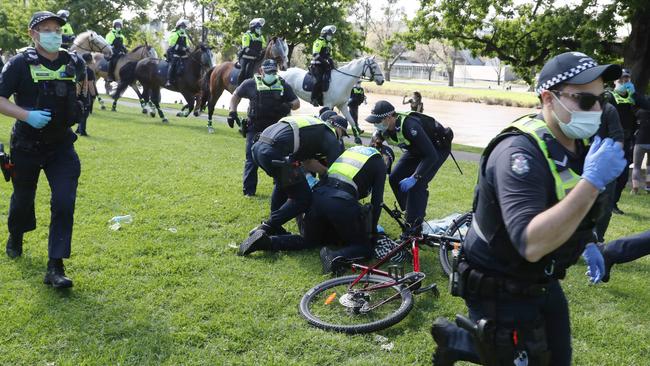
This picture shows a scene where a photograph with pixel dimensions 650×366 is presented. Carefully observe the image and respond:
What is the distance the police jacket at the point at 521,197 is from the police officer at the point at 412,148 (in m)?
3.17

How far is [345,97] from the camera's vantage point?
15656 millimetres

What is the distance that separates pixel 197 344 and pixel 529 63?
1335 centimetres

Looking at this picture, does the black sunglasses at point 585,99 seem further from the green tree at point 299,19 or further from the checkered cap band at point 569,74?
the green tree at point 299,19

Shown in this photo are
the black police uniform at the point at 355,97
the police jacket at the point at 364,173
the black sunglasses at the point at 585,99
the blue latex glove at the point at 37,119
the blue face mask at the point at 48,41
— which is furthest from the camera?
the black police uniform at the point at 355,97

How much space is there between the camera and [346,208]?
563cm

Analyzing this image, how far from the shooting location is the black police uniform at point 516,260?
2.25 metres

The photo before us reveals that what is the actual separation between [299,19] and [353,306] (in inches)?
878

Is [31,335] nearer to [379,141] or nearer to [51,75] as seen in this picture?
[51,75]

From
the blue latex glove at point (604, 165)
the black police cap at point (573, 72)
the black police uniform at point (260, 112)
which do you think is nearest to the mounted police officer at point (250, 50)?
the black police uniform at point (260, 112)

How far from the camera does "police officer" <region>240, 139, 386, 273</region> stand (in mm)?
5656

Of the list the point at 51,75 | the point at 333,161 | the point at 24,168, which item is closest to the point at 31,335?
the point at 24,168

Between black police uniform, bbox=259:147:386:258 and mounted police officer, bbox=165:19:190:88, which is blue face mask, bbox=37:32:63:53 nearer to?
black police uniform, bbox=259:147:386:258

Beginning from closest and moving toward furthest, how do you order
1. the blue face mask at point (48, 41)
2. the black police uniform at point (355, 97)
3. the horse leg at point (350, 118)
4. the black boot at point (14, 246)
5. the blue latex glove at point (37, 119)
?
the blue latex glove at point (37, 119) < the blue face mask at point (48, 41) < the black boot at point (14, 246) < the horse leg at point (350, 118) < the black police uniform at point (355, 97)

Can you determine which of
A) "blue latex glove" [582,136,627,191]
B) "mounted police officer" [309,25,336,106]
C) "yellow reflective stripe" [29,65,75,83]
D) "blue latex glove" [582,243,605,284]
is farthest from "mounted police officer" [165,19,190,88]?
"blue latex glove" [582,136,627,191]
